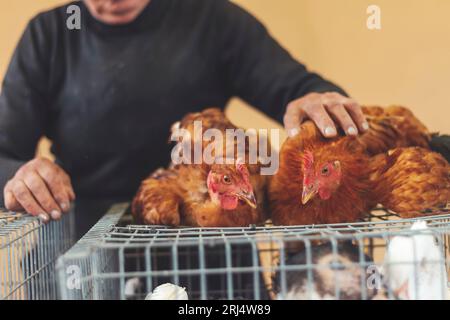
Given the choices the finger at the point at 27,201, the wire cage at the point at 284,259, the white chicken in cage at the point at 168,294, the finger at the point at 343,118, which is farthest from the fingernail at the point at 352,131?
the finger at the point at 27,201

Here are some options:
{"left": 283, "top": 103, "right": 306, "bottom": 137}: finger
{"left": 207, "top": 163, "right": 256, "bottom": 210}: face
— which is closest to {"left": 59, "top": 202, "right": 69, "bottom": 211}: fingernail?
{"left": 207, "top": 163, "right": 256, "bottom": 210}: face

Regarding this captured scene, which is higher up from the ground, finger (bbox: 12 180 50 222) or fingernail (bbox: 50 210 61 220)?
finger (bbox: 12 180 50 222)

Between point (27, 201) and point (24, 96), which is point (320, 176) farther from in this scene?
point (24, 96)

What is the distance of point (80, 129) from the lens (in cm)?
159

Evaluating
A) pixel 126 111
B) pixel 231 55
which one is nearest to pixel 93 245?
pixel 126 111

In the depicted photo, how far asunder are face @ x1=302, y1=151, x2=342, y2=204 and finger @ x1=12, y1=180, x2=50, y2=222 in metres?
0.66

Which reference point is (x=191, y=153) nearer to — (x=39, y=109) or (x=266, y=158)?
(x=266, y=158)

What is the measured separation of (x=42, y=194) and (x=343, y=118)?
0.80m

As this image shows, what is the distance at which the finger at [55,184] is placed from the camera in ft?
4.83

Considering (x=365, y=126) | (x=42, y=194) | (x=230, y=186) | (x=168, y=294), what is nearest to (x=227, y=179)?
(x=230, y=186)

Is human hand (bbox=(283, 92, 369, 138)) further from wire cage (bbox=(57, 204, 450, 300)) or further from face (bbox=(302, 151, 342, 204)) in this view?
wire cage (bbox=(57, 204, 450, 300))

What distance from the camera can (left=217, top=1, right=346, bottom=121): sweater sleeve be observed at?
1570mm

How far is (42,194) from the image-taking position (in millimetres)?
1445

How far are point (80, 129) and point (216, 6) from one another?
1.70 ft
